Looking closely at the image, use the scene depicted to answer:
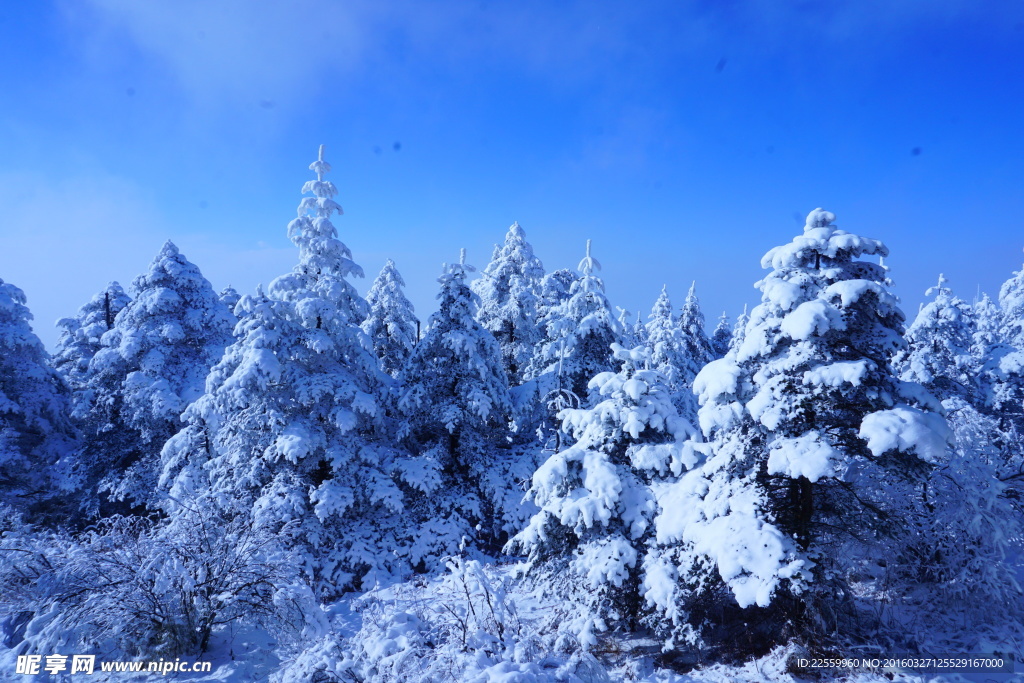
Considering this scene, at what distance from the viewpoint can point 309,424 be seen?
14.7m

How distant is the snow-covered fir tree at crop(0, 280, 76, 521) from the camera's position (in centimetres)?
1894

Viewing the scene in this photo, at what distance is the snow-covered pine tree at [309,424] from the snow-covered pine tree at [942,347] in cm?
2140

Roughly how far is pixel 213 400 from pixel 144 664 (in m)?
7.09

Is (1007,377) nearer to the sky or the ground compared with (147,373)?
nearer to the ground

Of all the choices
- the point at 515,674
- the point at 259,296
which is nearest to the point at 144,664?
the point at 515,674

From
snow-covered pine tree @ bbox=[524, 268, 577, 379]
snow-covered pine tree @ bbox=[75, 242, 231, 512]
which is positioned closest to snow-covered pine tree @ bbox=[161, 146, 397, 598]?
snow-covered pine tree @ bbox=[75, 242, 231, 512]

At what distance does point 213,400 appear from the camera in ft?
46.7

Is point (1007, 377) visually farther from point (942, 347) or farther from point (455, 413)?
point (455, 413)

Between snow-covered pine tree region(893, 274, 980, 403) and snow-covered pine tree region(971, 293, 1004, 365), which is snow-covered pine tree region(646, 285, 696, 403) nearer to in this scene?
snow-covered pine tree region(893, 274, 980, 403)

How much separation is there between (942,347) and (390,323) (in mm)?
25549

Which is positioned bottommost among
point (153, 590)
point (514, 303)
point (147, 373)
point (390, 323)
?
point (153, 590)

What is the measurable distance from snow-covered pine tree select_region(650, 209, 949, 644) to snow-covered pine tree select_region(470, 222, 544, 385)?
15539 mm

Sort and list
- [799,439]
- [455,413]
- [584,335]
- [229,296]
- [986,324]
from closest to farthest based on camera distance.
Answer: [799,439]
[455,413]
[584,335]
[229,296]
[986,324]

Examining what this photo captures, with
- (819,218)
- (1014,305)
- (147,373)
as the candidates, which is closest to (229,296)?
(147,373)
